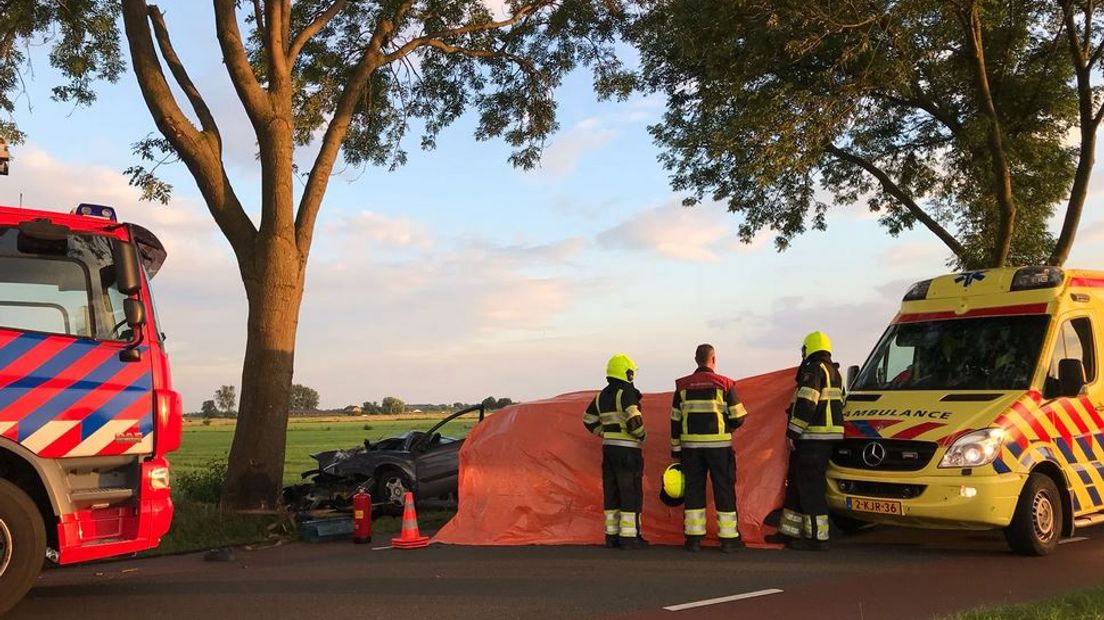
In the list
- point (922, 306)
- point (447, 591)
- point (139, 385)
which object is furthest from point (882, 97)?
point (139, 385)

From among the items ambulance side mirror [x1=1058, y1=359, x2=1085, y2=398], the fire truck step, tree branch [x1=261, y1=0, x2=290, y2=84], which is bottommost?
the fire truck step

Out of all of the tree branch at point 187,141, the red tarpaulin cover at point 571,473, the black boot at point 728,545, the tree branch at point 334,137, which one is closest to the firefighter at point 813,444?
the red tarpaulin cover at point 571,473

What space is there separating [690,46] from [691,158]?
391 cm

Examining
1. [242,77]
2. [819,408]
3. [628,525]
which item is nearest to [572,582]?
[628,525]

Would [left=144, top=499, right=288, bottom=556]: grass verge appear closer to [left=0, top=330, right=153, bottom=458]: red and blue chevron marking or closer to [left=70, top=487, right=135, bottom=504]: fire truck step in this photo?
[left=70, top=487, right=135, bottom=504]: fire truck step

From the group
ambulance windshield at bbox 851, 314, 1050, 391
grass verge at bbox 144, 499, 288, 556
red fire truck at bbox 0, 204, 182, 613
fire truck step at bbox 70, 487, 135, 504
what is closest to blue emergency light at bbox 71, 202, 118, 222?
red fire truck at bbox 0, 204, 182, 613

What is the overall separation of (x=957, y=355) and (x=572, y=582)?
15.0 feet

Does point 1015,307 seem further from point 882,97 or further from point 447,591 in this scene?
point 882,97

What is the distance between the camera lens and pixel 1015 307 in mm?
9180

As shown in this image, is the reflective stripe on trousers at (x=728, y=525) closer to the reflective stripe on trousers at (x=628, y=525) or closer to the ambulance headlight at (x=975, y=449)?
the reflective stripe on trousers at (x=628, y=525)

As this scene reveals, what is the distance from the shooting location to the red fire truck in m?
6.20

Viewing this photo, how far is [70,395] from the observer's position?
637 cm

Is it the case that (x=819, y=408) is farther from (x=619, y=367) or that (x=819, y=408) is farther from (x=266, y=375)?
(x=266, y=375)

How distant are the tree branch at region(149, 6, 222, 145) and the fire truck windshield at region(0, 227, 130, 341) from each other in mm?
6056
